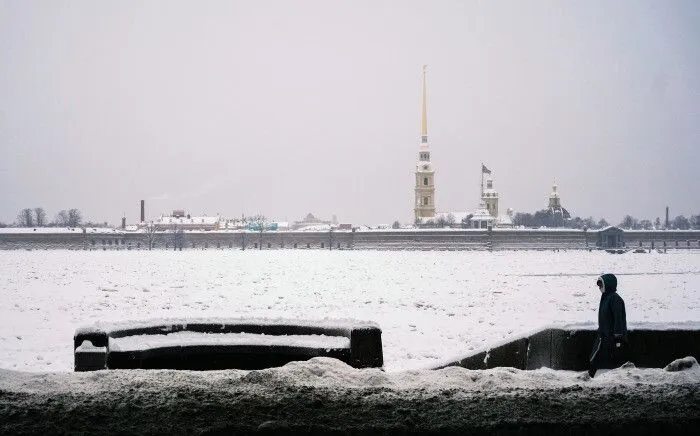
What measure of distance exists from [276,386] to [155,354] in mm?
4487

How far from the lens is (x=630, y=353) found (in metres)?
7.27

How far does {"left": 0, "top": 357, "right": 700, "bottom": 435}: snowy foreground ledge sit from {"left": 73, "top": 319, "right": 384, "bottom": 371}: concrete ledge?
4.17 meters

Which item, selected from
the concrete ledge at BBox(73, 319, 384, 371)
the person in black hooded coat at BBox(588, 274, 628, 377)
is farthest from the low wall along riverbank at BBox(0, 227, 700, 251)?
the person in black hooded coat at BBox(588, 274, 628, 377)

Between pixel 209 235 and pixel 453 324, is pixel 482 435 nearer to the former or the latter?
pixel 453 324

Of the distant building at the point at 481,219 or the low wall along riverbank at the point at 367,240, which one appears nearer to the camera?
the low wall along riverbank at the point at 367,240

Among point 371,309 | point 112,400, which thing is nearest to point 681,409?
point 112,400

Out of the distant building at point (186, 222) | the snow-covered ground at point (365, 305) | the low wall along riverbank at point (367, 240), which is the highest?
the distant building at point (186, 222)

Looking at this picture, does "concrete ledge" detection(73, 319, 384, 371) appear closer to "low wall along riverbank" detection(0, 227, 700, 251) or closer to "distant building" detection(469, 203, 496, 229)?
"low wall along riverbank" detection(0, 227, 700, 251)

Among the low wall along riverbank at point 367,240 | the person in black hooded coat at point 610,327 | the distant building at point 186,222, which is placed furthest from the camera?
the distant building at point 186,222

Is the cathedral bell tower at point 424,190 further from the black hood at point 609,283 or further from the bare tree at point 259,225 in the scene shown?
the black hood at point 609,283

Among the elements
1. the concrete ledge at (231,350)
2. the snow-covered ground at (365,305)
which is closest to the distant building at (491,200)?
the snow-covered ground at (365,305)

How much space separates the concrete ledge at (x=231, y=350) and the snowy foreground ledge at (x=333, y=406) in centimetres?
417

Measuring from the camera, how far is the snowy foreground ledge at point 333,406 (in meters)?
2.18

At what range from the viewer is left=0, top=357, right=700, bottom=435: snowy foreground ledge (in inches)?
85.9
